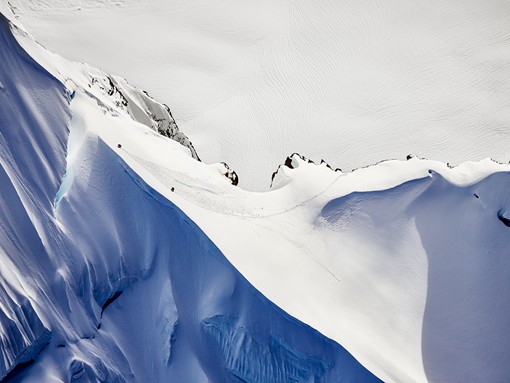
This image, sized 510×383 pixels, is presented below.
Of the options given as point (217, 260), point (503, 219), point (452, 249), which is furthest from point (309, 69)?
point (217, 260)

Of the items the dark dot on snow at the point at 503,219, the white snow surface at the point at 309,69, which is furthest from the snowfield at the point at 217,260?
the white snow surface at the point at 309,69

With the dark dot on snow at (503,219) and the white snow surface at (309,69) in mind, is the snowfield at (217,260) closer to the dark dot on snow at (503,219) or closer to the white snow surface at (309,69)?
the dark dot on snow at (503,219)

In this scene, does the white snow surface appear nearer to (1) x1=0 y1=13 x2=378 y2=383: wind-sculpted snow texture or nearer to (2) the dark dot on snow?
(2) the dark dot on snow

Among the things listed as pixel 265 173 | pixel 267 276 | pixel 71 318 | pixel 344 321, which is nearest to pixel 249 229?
pixel 267 276

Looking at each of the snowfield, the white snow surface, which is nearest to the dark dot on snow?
the snowfield

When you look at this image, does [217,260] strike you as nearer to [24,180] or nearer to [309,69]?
[24,180]

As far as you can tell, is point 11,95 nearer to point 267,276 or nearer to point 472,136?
point 267,276
